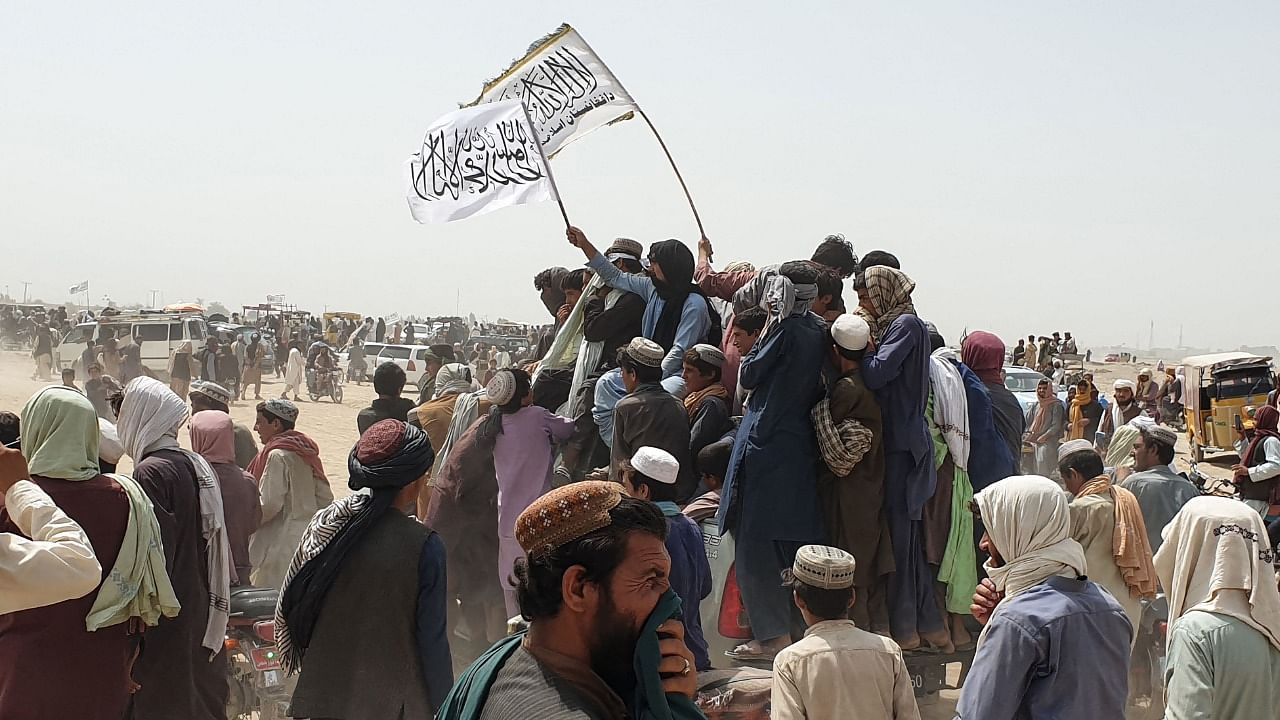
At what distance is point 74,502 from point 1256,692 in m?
4.14

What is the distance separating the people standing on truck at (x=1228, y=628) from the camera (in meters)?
3.99

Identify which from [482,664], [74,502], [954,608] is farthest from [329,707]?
[954,608]

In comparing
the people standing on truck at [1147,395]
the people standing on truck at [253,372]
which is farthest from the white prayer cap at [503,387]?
the people standing on truck at [253,372]

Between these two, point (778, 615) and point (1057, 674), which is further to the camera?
point (778, 615)

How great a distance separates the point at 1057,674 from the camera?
353cm

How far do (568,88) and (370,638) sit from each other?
651cm

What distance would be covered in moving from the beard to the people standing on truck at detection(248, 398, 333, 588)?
205 inches

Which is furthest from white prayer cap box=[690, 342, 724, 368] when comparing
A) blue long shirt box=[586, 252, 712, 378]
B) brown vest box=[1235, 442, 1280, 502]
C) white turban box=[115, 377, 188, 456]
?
brown vest box=[1235, 442, 1280, 502]

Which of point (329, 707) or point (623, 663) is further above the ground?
point (623, 663)

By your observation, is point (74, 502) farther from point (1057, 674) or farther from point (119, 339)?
point (119, 339)

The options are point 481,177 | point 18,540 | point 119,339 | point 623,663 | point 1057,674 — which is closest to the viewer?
point 623,663

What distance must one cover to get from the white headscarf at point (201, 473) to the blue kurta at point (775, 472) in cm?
242

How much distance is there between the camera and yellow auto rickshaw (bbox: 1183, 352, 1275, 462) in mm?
24297

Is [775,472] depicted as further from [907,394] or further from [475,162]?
[475,162]
